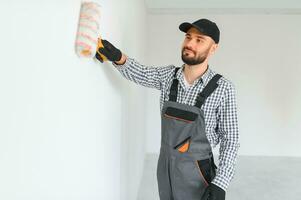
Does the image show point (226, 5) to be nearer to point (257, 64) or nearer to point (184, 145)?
point (257, 64)

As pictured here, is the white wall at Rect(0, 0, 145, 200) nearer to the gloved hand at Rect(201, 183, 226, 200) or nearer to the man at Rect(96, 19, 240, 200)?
the man at Rect(96, 19, 240, 200)

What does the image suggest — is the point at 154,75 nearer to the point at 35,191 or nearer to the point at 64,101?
the point at 64,101

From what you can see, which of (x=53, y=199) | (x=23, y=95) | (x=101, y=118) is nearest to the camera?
(x=23, y=95)

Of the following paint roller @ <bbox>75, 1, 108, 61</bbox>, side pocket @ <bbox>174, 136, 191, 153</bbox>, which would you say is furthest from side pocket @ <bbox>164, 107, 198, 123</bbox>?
paint roller @ <bbox>75, 1, 108, 61</bbox>

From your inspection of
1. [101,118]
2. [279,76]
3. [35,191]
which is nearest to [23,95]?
[35,191]

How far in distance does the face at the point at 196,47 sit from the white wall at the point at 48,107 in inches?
18.0

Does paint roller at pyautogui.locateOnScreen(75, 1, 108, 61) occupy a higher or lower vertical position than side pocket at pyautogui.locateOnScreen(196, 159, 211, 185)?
higher

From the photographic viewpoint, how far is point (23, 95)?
570mm

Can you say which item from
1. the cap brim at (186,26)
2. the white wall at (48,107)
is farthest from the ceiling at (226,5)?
the white wall at (48,107)

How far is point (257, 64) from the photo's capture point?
14.7ft

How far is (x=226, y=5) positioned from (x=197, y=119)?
10.2 ft

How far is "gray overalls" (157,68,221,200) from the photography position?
1.54 meters

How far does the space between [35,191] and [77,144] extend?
1.06ft

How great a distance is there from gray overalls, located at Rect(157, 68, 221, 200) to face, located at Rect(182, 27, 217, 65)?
0.42 feet
